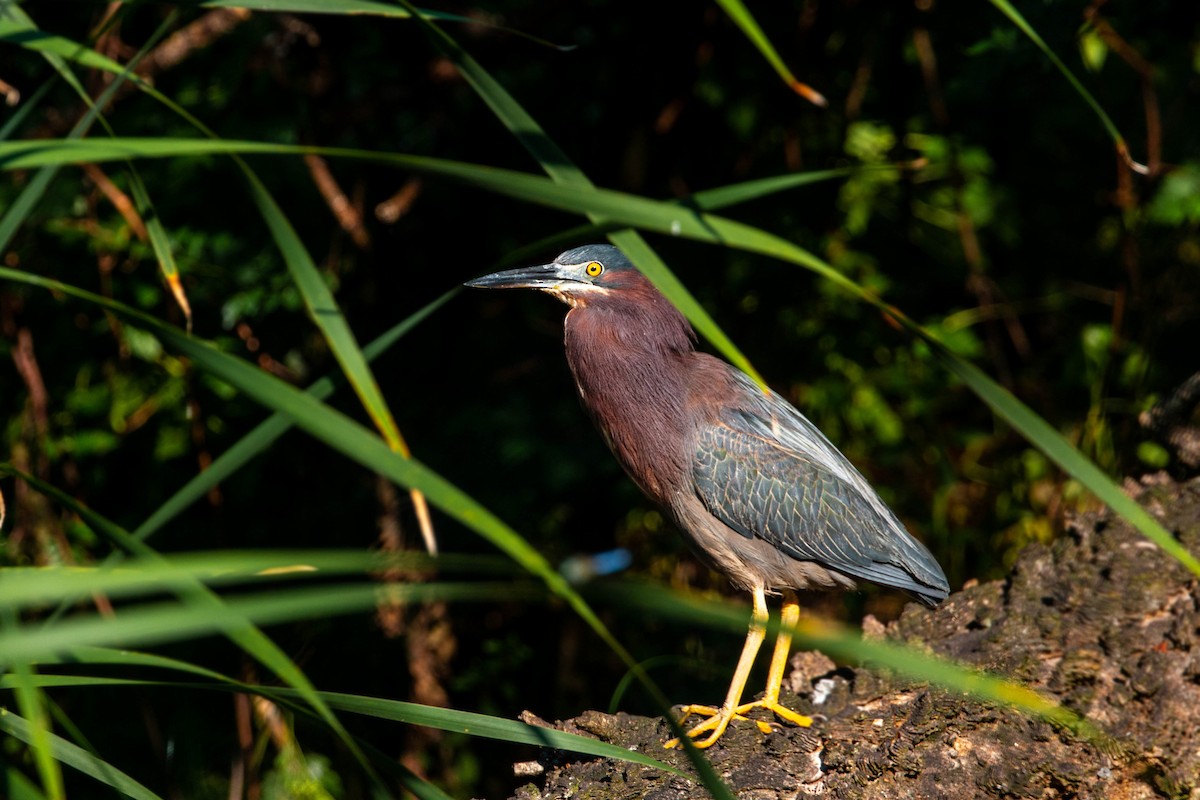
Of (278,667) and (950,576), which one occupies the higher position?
(278,667)

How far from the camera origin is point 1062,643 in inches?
109

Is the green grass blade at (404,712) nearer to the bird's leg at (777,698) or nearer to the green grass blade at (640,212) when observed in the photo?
the green grass blade at (640,212)

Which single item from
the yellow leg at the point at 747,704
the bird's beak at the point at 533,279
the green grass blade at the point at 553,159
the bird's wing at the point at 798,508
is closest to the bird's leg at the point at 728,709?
the yellow leg at the point at 747,704

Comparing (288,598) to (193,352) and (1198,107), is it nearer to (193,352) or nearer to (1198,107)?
(193,352)

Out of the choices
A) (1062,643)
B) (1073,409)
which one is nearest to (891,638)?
(1062,643)

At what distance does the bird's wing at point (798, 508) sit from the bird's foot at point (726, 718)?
0.48m

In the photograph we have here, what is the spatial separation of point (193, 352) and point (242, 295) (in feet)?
9.14

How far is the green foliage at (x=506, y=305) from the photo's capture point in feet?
13.7

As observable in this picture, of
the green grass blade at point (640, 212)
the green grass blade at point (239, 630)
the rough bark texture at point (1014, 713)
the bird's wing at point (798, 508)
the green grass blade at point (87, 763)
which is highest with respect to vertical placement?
the green grass blade at point (640, 212)

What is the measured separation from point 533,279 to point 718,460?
0.77 meters

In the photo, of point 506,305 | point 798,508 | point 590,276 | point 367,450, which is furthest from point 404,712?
point 506,305

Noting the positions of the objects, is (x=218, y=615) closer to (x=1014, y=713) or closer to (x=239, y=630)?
(x=239, y=630)

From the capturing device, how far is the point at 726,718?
280 centimetres

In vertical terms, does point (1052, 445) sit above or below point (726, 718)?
above
